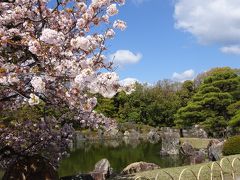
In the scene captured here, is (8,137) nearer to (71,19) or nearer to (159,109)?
(71,19)

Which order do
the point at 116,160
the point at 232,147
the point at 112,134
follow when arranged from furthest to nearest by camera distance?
the point at 112,134
the point at 116,160
the point at 232,147

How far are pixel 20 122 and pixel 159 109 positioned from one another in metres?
43.9

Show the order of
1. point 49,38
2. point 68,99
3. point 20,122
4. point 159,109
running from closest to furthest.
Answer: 1. point 49,38
2. point 68,99
3. point 20,122
4. point 159,109

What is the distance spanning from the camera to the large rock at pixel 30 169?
9898 mm

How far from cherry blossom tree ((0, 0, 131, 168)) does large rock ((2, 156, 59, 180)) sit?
0.22m

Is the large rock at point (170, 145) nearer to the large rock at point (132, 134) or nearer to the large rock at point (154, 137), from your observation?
the large rock at point (154, 137)

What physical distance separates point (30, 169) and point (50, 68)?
4.10m

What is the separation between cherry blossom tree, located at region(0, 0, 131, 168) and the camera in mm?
6449

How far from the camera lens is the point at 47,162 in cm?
1013

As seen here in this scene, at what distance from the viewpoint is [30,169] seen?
32.8 ft

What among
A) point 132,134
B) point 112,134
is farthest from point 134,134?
point 112,134

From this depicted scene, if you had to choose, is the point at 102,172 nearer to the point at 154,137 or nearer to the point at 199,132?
the point at 199,132

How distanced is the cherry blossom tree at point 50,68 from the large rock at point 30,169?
224 mm

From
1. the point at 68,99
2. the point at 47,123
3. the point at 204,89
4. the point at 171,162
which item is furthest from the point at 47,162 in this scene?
the point at 204,89
